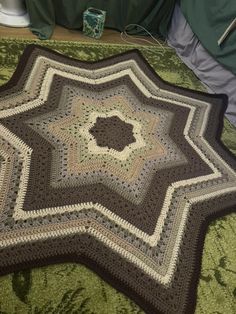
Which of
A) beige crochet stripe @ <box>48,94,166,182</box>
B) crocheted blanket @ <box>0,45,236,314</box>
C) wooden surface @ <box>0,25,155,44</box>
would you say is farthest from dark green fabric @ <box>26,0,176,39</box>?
beige crochet stripe @ <box>48,94,166,182</box>

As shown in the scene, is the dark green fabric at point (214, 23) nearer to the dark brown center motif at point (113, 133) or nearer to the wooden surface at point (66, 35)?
the wooden surface at point (66, 35)

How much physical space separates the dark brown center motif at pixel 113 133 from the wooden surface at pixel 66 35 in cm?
81

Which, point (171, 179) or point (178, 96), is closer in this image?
→ point (171, 179)

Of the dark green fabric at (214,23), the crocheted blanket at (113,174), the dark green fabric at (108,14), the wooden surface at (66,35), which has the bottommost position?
the crocheted blanket at (113,174)

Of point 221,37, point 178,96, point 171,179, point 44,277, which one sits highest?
point 221,37

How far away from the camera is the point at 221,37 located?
1.80 metres

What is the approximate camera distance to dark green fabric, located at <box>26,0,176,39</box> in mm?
2006

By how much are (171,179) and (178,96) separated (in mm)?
600

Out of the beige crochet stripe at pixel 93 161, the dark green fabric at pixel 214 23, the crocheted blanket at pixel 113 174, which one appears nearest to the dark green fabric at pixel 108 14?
the dark green fabric at pixel 214 23

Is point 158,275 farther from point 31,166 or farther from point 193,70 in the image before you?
point 193,70

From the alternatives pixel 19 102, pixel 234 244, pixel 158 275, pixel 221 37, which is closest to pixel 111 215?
pixel 158 275

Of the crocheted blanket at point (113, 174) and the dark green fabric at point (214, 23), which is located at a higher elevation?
the dark green fabric at point (214, 23)

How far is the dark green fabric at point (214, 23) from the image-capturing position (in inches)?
69.1

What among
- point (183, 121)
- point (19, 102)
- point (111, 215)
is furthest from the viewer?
point (183, 121)
